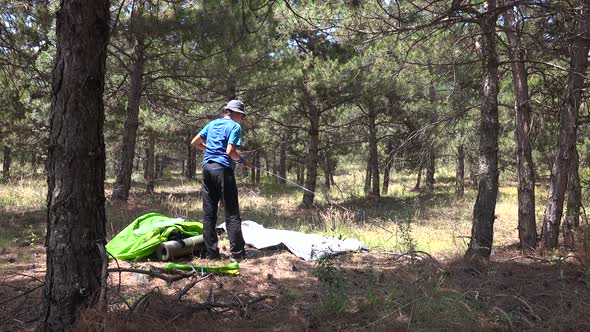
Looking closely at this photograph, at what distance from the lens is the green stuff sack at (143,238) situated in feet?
13.6

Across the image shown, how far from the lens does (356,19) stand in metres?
4.74

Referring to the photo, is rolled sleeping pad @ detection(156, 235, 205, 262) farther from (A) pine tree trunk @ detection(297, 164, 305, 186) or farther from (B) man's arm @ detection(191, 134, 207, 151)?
(A) pine tree trunk @ detection(297, 164, 305, 186)

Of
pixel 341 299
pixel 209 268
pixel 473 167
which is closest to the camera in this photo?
pixel 341 299

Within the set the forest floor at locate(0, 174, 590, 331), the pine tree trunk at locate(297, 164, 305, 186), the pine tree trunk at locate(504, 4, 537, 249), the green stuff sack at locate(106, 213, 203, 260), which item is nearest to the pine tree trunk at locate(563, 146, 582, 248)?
the pine tree trunk at locate(504, 4, 537, 249)

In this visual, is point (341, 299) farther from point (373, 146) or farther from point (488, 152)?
point (373, 146)

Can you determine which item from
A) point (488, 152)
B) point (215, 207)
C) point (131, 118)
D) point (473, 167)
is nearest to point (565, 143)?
point (488, 152)

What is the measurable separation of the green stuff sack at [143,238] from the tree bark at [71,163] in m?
1.87

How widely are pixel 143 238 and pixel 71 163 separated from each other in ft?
7.04

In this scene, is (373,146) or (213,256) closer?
(213,256)

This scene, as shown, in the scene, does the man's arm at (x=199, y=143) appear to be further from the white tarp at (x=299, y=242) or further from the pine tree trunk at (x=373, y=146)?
the pine tree trunk at (x=373, y=146)

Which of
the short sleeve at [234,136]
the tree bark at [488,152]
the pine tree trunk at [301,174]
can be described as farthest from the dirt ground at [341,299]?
the pine tree trunk at [301,174]

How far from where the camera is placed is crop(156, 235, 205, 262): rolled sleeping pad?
4.15m

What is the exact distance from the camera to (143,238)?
13.9 ft

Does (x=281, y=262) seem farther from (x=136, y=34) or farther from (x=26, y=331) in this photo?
(x=136, y=34)
